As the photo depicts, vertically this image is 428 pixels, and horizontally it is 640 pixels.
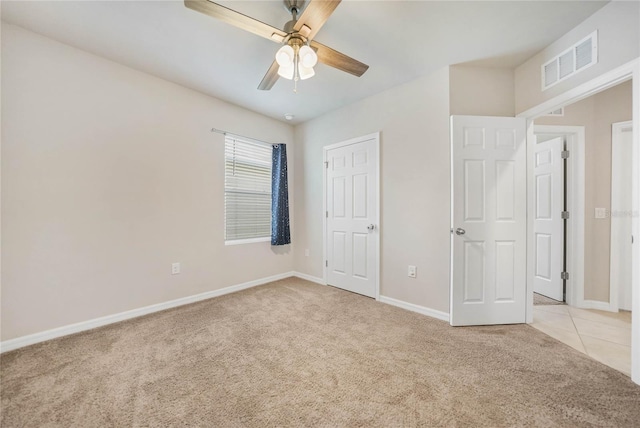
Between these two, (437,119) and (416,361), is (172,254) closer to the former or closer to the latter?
(416,361)

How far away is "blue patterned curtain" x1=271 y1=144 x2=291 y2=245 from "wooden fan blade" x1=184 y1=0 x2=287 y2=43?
2127mm

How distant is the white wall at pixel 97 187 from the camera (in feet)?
6.22

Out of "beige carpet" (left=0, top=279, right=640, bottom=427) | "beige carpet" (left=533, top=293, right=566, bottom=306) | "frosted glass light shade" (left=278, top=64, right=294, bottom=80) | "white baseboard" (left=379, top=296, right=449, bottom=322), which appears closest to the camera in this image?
"beige carpet" (left=0, top=279, right=640, bottom=427)

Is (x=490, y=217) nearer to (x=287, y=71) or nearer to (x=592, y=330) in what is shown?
(x=592, y=330)

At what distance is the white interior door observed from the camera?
2584 mm

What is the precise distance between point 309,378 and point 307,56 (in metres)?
2.12

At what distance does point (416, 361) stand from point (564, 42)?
9.34 ft

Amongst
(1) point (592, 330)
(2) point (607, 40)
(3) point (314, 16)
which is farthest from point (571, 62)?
(1) point (592, 330)

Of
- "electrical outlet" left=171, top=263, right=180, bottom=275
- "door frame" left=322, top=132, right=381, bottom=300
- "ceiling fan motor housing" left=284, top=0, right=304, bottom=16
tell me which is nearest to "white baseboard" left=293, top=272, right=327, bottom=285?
"door frame" left=322, top=132, right=381, bottom=300

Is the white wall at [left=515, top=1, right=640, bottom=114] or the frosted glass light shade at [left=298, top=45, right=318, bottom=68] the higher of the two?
the white wall at [left=515, top=1, right=640, bottom=114]

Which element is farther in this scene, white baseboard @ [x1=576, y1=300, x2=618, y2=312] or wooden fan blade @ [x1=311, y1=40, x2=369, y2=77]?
white baseboard @ [x1=576, y1=300, x2=618, y2=312]

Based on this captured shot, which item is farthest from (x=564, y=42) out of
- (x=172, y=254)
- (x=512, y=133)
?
(x=172, y=254)

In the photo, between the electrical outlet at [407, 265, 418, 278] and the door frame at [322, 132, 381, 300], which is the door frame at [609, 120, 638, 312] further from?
the door frame at [322, 132, 381, 300]

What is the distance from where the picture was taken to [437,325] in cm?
231
